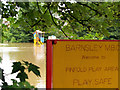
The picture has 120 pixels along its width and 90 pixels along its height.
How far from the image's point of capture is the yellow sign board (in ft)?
2.50

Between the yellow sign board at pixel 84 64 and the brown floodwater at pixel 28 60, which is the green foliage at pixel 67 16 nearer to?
the brown floodwater at pixel 28 60

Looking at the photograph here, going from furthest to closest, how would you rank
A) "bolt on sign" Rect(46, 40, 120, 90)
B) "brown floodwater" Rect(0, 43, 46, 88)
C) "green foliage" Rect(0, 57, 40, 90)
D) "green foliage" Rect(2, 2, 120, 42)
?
"green foliage" Rect(2, 2, 120, 42), "brown floodwater" Rect(0, 43, 46, 88), "green foliage" Rect(0, 57, 40, 90), "bolt on sign" Rect(46, 40, 120, 90)

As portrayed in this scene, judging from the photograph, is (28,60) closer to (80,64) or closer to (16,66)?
(16,66)

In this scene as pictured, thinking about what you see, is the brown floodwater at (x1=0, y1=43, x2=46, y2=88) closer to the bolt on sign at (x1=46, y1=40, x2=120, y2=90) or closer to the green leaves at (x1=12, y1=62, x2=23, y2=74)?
the green leaves at (x1=12, y1=62, x2=23, y2=74)

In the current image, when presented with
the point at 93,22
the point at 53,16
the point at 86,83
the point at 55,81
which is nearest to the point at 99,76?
the point at 86,83

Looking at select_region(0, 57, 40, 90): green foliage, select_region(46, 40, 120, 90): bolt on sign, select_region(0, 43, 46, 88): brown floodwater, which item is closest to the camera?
select_region(46, 40, 120, 90): bolt on sign

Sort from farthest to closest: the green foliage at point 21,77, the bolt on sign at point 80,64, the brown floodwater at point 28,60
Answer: the brown floodwater at point 28,60 → the green foliage at point 21,77 → the bolt on sign at point 80,64

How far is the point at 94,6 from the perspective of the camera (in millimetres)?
1477

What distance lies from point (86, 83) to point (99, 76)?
0.06 meters

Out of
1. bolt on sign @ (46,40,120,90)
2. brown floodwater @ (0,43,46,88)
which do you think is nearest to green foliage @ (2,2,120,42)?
brown floodwater @ (0,43,46,88)

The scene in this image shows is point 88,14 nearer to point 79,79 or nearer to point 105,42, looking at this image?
point 105,42

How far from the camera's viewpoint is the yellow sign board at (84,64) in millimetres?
762

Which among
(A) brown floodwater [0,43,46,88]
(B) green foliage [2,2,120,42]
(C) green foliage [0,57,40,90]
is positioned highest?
(B) green foliage [2,2,120,42]

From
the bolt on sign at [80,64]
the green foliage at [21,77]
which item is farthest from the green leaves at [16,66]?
the bolt on sign at [80,64]
